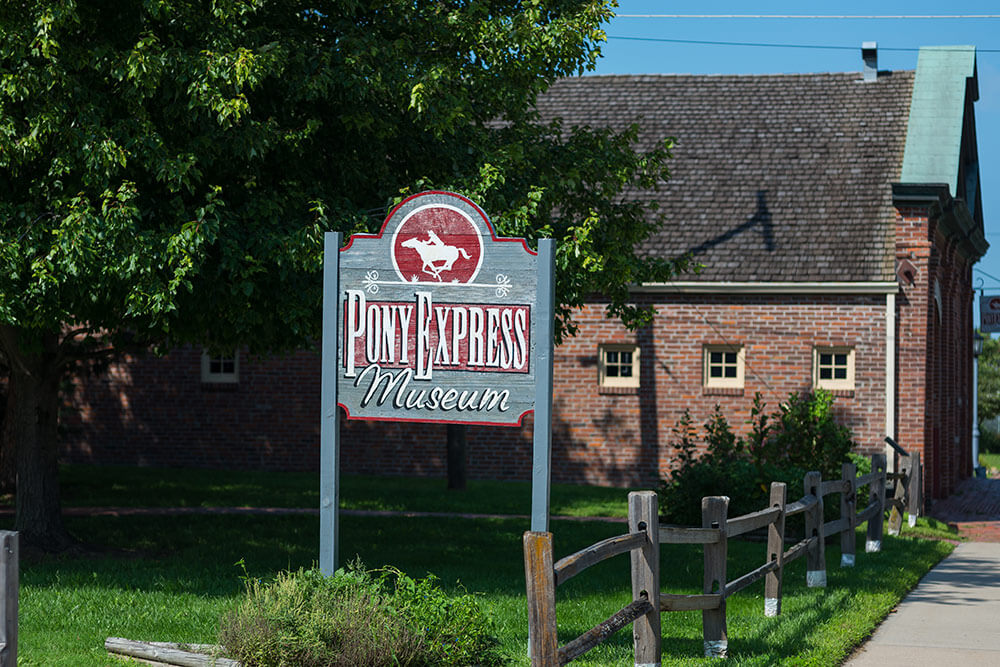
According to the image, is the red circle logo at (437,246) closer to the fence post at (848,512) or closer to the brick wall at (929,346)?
the fence post at (848,512)

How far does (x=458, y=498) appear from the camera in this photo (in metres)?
19.9

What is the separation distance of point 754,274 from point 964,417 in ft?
32.2

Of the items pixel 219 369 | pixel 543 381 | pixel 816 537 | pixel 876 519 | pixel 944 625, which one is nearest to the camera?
pixel 543 381

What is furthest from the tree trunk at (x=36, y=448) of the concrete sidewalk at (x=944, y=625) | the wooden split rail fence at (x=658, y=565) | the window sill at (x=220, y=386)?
the window sill at (x=220, y=386)

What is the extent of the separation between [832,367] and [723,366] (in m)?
1.91

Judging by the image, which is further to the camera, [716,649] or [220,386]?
[220,386]

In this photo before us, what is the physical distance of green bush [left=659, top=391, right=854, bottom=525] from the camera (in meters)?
15.2

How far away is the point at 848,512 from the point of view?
13195 mm

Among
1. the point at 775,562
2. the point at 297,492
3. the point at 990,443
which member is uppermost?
the point at 775,562

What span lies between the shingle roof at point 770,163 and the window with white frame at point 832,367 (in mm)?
1333

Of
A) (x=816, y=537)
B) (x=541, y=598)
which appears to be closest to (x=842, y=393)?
(x=816, y=537)

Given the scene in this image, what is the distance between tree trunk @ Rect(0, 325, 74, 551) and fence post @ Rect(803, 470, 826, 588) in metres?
7.86

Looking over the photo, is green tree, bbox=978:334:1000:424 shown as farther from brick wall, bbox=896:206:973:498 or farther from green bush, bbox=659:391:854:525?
green bush, bbox=659:391:854:525

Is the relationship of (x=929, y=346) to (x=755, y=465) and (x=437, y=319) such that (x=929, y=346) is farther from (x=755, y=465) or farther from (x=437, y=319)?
(x=437, y=319)
